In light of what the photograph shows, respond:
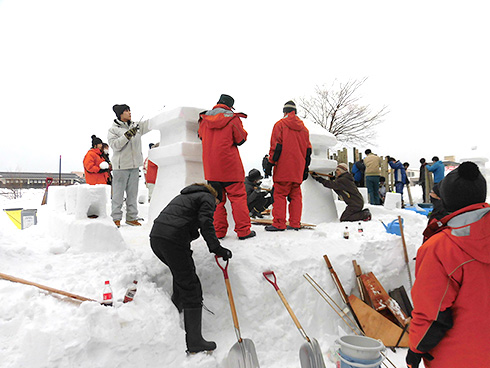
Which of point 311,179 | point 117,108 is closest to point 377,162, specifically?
point 311,179

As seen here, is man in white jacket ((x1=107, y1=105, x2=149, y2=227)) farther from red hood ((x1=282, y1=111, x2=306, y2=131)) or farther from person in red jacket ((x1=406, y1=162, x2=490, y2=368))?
person in red jacket ((x1=406, y1=162, x2=490, y2=368))

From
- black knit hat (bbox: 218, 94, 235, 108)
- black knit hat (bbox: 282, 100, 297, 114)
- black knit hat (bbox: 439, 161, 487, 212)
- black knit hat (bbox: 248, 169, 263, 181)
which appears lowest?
black knit hat (bbox: 439, 161, 487, 212)

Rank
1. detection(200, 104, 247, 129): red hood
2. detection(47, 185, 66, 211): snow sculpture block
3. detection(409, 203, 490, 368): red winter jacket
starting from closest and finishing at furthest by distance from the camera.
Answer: detection(409, 203, 490, 368): red winter jacket < detection(200, 104, 247, 129): red hood < detection(47, 185, 66, 211): snow sculpture block

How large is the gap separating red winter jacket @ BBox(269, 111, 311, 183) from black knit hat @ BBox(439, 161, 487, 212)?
2.60m

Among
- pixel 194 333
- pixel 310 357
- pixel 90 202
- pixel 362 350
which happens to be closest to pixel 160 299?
pixel 194 333

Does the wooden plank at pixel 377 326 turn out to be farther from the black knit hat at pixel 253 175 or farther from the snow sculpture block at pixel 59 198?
the snow sculpture block at pixel 59 198

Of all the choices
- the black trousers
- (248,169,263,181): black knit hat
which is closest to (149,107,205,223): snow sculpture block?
the black trousers

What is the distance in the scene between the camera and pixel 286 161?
13.8 ft

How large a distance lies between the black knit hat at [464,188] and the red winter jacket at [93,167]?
195 inches

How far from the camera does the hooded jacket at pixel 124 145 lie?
4.43m

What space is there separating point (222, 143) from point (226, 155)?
0.15 m

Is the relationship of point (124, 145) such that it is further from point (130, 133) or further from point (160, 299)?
point (160, 299)

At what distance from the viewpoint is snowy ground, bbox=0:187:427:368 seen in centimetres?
192

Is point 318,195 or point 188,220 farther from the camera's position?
point 318,195
